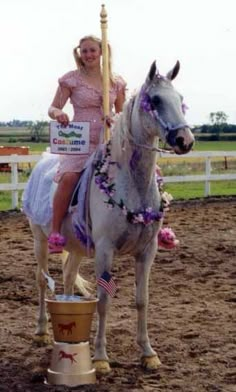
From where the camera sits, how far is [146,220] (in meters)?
5.62

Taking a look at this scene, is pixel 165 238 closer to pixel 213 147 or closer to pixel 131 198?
pixel 131 198

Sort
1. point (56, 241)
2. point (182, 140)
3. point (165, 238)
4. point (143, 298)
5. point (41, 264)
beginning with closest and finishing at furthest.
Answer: point (182, 140)
point (143, 298)
point (56, 241)
point (165, 238)
point (41, 264)

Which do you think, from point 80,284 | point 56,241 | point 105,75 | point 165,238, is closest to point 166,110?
point 105,75

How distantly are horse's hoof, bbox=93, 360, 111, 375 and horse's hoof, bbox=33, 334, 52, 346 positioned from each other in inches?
36.2

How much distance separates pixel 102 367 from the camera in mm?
5645

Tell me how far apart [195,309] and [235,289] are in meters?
0.96

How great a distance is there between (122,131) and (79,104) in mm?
559

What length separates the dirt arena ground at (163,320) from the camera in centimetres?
544

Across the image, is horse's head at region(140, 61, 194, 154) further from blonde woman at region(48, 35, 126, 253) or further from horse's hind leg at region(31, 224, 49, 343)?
horse's hind leg at region(31, 224, 49, 343)

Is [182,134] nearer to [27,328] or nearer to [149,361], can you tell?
[149,361]

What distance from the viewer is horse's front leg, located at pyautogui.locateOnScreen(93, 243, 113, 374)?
5.68 metres

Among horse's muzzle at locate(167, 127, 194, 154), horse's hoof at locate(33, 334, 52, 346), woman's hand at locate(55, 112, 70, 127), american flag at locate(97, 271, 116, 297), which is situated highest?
woman's hand at locate(55, 112, 70, 127)

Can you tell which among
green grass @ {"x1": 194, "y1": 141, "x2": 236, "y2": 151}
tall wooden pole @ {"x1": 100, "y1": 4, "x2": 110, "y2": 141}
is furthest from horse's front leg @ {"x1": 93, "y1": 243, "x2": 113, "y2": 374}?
green grass @ {"x1": 194, "y1": 141, "x2": 236, "y2": 151}

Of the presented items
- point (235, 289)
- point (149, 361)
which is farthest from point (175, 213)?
point (149, 361)
